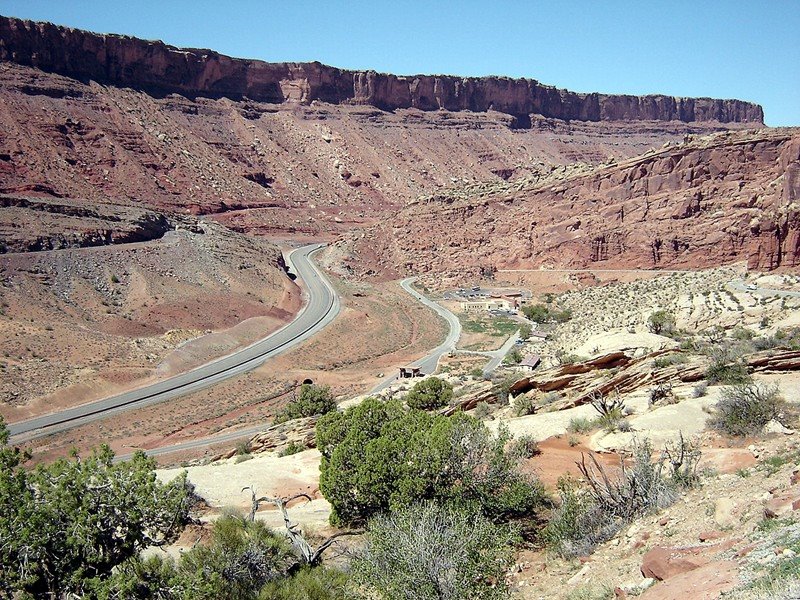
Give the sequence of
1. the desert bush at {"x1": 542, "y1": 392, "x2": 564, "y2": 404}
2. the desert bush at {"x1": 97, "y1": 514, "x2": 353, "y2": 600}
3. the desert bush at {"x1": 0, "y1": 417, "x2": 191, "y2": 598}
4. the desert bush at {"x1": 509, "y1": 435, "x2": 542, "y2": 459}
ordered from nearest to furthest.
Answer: the desert bush at {"x1": 0, "y1": 417, "x2": 191, "y2": 598} < the desert bush at {"x1": 97, "y1": 514, "x2": 353, "y2": 600} < the desert bush at {"x1": 509, "y1": 435, "x2": 542, "y2": 459} < the desert bush at {"x1": 542, "y1": 392, "x2": 564, "y2": 404}

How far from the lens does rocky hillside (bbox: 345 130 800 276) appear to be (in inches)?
1955

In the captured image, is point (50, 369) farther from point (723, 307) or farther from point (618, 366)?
point (723, 307)

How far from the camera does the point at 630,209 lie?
59312mm

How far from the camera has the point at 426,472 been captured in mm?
12859

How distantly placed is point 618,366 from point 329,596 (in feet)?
49.6

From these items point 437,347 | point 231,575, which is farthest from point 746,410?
point 437,347

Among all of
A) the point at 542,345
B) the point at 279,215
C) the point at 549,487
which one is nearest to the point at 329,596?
the point at 549,487

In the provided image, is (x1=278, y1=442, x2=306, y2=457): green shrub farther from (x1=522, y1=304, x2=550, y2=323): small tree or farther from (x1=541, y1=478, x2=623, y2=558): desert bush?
(x1=522, y1=304, x2=550, y2=323): small tree

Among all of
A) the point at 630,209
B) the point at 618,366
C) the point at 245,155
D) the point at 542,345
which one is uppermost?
the point at 245,155

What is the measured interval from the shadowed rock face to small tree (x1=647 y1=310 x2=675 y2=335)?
95.4 metres

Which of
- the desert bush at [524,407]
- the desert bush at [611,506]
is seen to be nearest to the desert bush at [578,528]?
the desert bush at [611,506]

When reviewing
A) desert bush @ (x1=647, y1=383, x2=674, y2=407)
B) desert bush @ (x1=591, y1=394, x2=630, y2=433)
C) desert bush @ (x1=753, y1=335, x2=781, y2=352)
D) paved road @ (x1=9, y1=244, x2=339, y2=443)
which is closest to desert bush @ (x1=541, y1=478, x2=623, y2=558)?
desert bush @ (x1=591, y1=394, x2=630, y2=433)

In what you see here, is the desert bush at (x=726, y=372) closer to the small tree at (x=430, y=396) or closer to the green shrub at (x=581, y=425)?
the green shrub at (x=581, y=425)

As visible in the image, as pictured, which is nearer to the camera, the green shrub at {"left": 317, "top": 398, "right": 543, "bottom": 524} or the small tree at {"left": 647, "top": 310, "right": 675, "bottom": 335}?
the green shrub at {"left": 317, "top": 398, "right": 543, "bottom": 524}
